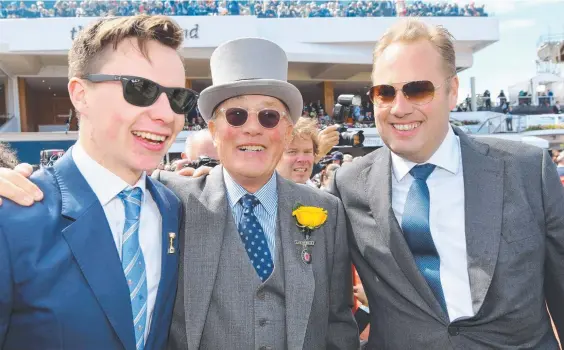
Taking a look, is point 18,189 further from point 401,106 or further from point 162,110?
point 401,106

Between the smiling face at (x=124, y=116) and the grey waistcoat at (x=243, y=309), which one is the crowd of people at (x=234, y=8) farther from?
the grey waistcoat at (x=243, y=309)

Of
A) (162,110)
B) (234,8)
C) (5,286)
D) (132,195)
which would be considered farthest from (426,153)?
(234,8)

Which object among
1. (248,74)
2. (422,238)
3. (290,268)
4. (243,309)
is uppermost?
(248,74)

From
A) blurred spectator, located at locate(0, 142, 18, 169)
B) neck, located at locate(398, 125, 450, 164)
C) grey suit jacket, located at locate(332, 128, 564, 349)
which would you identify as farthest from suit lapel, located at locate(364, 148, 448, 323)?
blurred spectator, located at locate(0, 142, 18, 169)

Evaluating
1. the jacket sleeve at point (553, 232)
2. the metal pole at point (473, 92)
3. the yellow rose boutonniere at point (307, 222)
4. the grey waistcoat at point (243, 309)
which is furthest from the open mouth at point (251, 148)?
the metal pole at point (473, 92)

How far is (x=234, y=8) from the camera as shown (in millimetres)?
23641

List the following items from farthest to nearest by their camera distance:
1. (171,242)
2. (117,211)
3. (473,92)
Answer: (473,92)
(171,242)
(117,211)

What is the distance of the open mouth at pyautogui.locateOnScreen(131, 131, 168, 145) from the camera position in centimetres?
188

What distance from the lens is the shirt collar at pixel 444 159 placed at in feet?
7.77

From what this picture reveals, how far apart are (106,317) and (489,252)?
1646mm

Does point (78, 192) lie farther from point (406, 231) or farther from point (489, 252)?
point (489, 252)

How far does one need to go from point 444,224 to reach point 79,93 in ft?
5.70

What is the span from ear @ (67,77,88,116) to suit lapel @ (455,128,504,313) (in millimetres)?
1766

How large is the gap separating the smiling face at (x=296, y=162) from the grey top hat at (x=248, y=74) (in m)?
1.64
